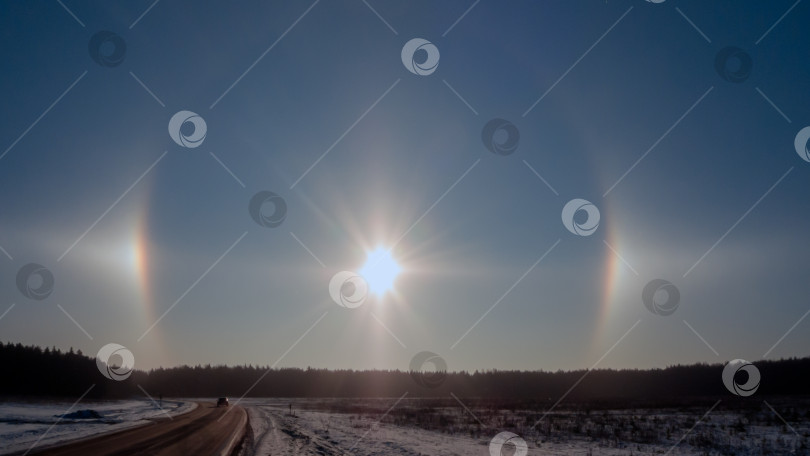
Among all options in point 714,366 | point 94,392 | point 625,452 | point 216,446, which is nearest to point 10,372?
point 94,392

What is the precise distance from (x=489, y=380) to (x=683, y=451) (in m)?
152

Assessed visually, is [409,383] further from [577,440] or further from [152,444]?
[152,444]

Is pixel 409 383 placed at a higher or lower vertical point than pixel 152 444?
higher

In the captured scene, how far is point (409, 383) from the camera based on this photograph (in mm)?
177750

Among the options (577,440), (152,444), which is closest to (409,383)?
(577,440)

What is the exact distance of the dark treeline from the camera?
330 ft

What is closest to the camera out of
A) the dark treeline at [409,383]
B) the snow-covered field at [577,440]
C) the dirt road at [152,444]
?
the dirt road at [152,444]

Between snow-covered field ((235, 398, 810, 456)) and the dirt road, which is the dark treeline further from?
the dirt road

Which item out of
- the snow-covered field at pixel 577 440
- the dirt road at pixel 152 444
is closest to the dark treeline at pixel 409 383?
the snow-covered field at pixel 577 440

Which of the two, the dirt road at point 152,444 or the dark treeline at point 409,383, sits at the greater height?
the dark treeline at point 409,383

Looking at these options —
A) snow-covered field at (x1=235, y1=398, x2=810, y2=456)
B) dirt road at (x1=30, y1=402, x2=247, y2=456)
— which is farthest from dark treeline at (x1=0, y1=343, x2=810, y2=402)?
dirt road at (x1=30, y1=402, x2=247, y2=456)

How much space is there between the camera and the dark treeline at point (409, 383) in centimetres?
10044

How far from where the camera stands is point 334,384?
18388cm

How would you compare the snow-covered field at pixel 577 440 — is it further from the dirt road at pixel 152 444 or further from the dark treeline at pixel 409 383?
the dark treeline at pixel 409 383
